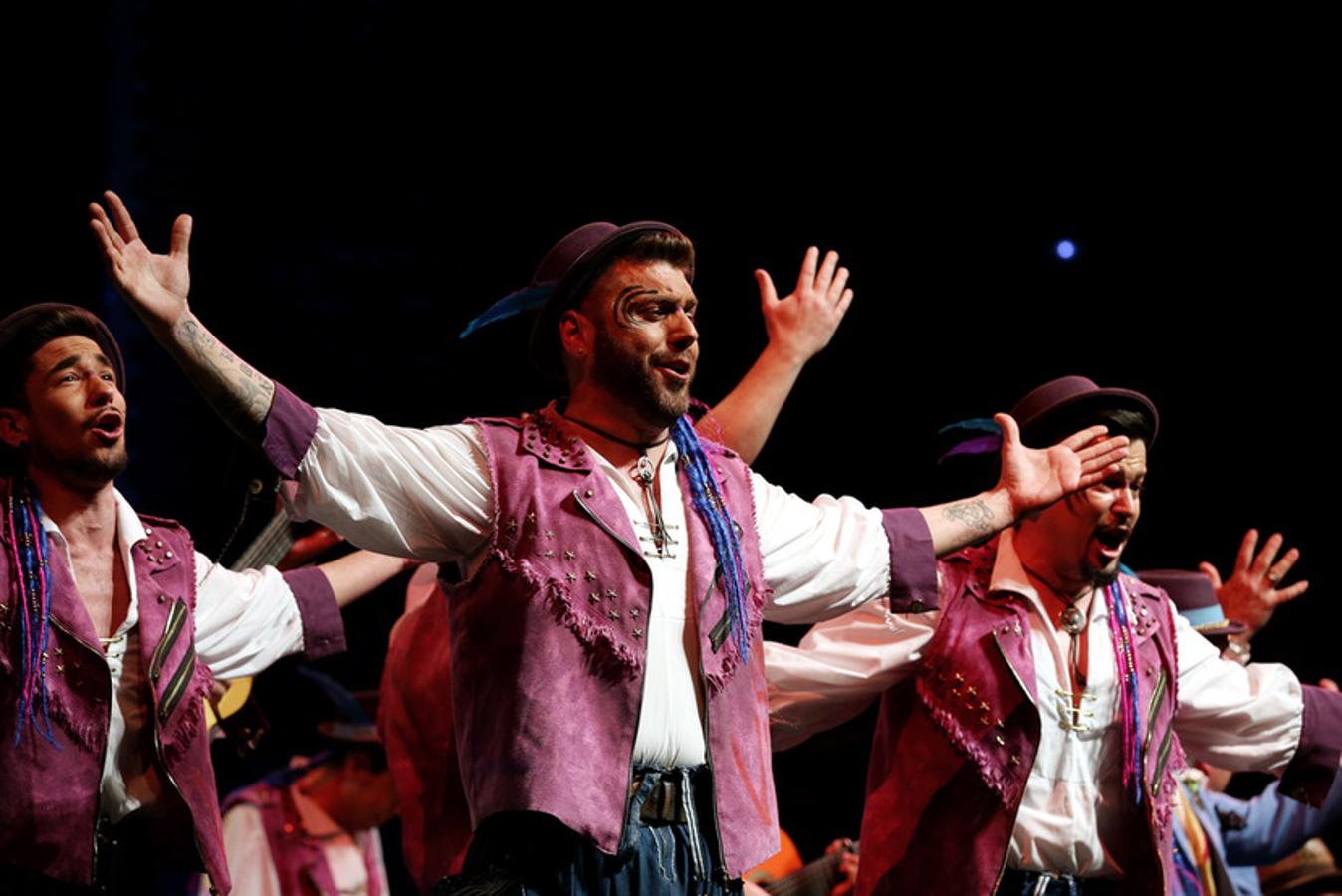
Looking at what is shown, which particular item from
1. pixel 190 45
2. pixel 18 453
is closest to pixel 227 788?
pixel 190 45

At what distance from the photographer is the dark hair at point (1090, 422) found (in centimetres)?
396

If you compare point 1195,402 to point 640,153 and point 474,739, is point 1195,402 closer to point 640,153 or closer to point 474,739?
point 640,153

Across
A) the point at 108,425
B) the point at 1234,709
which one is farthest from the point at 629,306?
the point at 1234,709

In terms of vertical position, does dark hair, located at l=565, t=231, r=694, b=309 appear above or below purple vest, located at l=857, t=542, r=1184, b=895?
above

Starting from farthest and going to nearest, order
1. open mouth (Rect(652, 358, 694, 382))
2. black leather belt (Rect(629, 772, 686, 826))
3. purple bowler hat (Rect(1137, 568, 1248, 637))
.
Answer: purple bowler hat (Rect(1137, 568, 1248, 637))
open mouth (Rect(652, 358, 694, 382))
black leather belt (Rect(629, 772, 686, 826))

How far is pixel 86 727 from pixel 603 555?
1.07 metres

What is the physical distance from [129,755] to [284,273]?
8.68 feet

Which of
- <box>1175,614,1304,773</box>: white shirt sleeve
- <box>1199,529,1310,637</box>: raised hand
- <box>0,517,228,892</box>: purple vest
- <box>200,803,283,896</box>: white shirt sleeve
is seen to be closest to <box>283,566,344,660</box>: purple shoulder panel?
<box>0,517,228,892</box>: purple vest

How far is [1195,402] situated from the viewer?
6059 mm

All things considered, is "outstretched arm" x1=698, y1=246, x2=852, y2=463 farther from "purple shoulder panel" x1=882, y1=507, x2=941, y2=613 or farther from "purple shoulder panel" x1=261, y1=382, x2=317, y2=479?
"purple shoulder panel" x1=261, y1=382, x2=317, y2=479

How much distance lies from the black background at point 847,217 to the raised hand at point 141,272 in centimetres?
292

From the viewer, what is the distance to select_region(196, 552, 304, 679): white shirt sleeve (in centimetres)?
346

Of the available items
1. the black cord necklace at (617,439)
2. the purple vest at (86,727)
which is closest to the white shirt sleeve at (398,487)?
the black cord necklace at (617,439)

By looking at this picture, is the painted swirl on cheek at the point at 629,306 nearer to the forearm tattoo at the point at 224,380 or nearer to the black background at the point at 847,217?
the forearm tattoo at the point at 224,380
